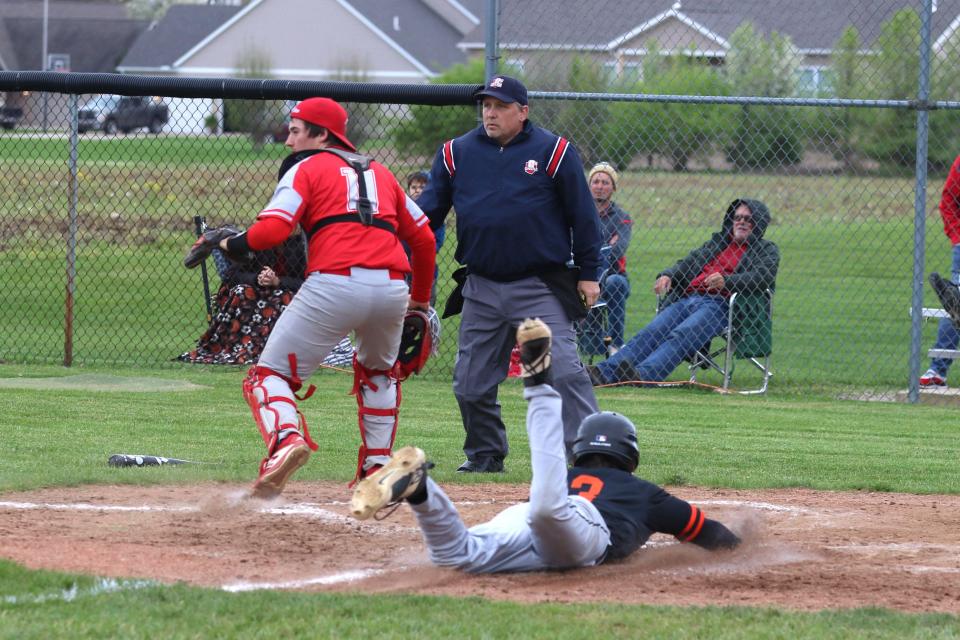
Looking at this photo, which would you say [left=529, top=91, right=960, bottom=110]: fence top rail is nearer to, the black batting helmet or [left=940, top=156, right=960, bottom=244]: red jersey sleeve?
[left=940, top=156, right=960, bottom=244]: red jersey sleeve

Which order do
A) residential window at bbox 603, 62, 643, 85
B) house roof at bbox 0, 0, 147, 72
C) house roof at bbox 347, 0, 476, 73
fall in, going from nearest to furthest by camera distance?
residential window at bbox 603, 62, 643, 85
house roof at bbox 347, 0, 476, 73
house roof at bbox 0, 0, 147, 72

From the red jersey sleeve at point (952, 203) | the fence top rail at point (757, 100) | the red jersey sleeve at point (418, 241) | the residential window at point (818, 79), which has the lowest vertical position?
the red jersey sleeve at point (418, 241)

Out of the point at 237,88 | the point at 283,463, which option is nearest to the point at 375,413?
the point at 283,463

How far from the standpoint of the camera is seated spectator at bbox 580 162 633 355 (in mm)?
11438

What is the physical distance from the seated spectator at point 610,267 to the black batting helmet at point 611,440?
225 inches

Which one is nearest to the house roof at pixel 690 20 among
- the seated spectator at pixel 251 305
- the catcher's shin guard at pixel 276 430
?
the seated spectator at pixel 251 305

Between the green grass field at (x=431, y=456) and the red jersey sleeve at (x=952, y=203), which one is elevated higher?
the red jersey sleeve at (x=952, y=203)

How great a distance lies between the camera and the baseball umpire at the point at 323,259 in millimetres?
6078

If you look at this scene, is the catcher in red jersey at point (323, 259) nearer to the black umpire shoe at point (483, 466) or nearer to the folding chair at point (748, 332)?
the black umpire shoe at point (483, 466)

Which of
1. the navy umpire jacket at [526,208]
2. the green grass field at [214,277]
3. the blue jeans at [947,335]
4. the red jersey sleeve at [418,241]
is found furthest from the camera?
the green grass field at [214,277]

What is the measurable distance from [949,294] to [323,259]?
6.15 m

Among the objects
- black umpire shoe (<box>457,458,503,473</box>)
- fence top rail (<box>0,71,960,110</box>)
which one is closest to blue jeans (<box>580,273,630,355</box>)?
fence top rail (<box>0,71,960,110</box>)

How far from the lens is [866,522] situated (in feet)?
21.2

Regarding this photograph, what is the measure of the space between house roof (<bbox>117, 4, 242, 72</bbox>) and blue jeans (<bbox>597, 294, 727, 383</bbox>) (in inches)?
1846
